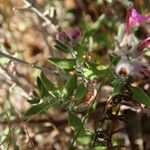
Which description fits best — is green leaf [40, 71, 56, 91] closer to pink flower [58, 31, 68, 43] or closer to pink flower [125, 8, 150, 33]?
pink flower [58, 31, 68, 43]

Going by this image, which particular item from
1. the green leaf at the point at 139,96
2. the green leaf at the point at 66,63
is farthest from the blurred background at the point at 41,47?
the green leaf at the point at 139,96

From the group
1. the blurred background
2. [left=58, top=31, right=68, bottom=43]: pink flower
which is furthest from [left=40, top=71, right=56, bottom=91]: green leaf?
the blurred background

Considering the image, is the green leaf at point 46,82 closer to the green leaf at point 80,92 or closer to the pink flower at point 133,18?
the green leaf at point 80,92

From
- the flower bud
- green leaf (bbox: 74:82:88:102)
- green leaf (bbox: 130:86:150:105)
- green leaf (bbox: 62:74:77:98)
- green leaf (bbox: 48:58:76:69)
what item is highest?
green leaf (bbox: 48:58:76:69)

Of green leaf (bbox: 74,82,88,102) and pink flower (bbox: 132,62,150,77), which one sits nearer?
pink flower (bbox: 132,62,150,77)

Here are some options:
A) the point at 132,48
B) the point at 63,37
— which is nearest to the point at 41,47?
the point at 63,37

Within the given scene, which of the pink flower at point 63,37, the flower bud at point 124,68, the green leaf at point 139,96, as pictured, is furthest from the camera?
the pink flower at point 63,37

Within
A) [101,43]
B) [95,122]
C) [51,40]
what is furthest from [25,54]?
[95,122]

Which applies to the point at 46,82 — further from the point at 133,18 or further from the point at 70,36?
the point at 133,18
